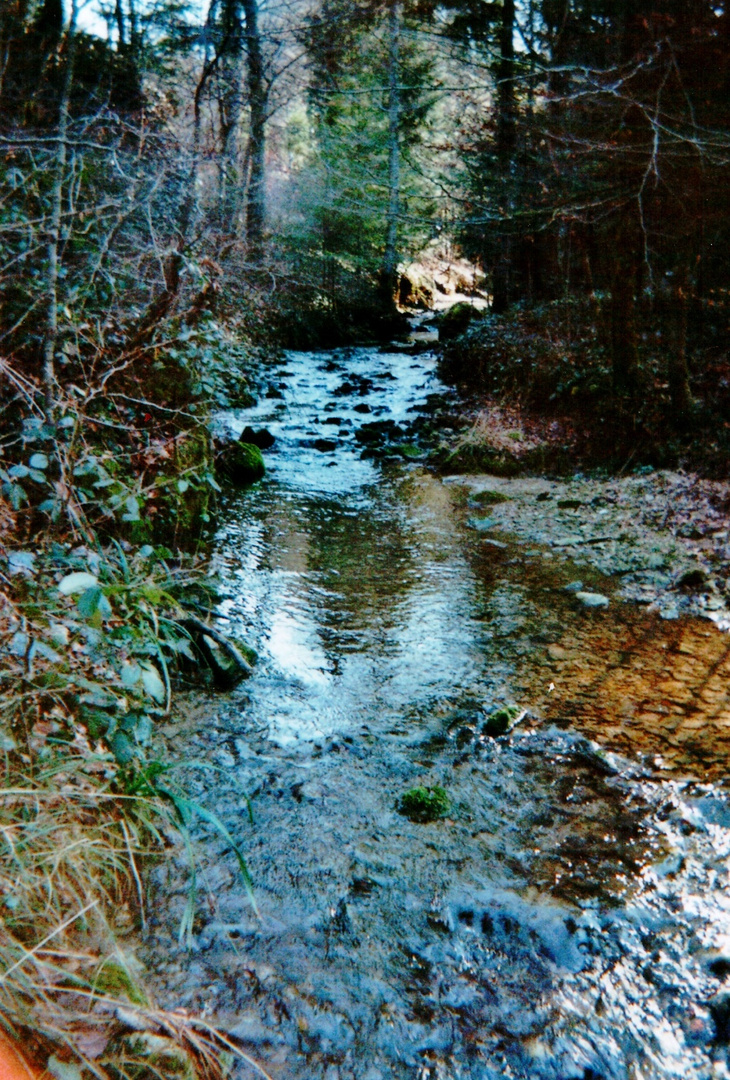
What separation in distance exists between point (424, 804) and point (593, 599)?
280cm

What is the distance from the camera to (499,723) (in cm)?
367

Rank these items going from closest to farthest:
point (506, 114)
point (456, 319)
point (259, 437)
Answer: point (259, 437), point (506, 114), point (456, 319)

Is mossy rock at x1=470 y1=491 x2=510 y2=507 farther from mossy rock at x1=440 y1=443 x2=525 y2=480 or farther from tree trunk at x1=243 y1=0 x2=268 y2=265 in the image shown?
tree trunk at x1=243 y1=0 x2=268 y2=265

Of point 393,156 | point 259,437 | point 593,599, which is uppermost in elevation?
point 393,156

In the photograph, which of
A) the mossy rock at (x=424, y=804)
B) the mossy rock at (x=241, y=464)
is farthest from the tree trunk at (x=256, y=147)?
the mossy rock at (x=424, y=804)

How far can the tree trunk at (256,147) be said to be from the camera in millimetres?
13724

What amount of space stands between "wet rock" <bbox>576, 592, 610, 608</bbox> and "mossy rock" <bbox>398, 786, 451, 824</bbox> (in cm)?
258

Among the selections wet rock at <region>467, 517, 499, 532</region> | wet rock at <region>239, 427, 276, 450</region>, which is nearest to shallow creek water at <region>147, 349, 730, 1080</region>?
wet rock at <region>467, 517, 499, 532</region>

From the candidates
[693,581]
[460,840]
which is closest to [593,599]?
[693,581]

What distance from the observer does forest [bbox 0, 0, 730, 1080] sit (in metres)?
2.17

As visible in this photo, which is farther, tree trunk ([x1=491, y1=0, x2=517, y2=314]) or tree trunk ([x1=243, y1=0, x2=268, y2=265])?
tree trunk ([x1=243, y1=0, x2=268, y2=265])

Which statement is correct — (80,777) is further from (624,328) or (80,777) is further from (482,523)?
(624,328)

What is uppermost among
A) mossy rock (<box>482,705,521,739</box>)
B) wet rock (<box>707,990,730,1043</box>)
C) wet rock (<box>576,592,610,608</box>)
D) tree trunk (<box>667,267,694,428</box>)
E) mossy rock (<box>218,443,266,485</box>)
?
tree trunk (<box>667,267,694,428</box>)

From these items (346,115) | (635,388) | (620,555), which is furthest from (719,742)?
(346,115)
